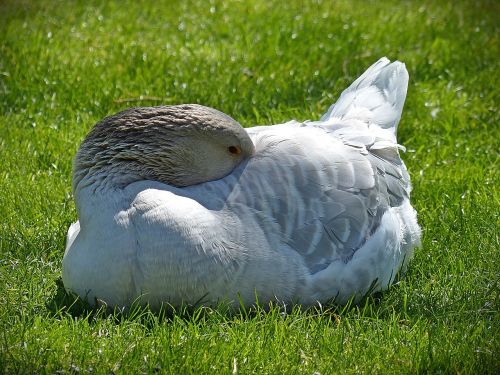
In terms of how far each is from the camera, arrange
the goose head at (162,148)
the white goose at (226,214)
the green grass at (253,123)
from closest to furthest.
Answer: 1. the green grass at (253,123)
2. the white goose at (226,214)
3. the goose head at (162,148)

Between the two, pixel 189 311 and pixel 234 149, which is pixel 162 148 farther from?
pixel 189 311

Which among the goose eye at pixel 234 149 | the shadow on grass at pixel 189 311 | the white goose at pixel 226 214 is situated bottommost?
the shadow on grass at pixel 189 311

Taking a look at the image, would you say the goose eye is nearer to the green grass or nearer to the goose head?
the goose head

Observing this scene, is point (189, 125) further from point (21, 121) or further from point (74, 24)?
point (74, 24)

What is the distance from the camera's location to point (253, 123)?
6582 mm

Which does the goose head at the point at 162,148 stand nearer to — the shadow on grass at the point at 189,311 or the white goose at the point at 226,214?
the white goose at the point at 226,214

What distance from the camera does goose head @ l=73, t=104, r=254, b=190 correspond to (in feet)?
14.4

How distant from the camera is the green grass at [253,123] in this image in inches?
149

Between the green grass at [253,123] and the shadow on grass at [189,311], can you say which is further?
the shadow on grass at [189,311]

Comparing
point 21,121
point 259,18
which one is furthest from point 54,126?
point 259,18

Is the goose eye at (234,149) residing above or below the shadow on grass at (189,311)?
above

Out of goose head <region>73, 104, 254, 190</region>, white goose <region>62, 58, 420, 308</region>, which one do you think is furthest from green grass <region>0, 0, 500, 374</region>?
goose head <region>73, 104, 254, 190</region>

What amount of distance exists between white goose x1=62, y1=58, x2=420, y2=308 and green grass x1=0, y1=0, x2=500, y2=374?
147mm

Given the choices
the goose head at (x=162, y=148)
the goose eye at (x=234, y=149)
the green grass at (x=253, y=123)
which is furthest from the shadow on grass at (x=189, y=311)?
the goose eye at (x=234, y=149)
